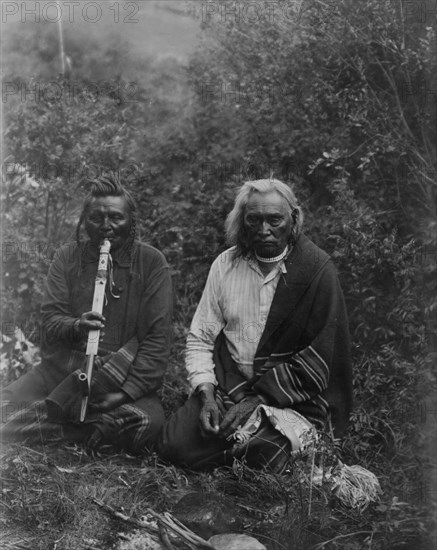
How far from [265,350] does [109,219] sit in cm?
133

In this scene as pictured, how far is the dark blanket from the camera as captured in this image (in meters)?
5.16

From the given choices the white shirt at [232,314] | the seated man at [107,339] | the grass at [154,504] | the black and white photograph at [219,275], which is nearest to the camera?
the grass at [154,504]

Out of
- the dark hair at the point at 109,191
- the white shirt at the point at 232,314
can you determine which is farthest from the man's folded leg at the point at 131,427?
the dark hair at the point at 109,191

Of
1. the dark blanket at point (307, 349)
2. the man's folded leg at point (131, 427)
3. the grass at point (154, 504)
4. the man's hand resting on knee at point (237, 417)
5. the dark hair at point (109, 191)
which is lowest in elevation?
the grass at point (154, 504)

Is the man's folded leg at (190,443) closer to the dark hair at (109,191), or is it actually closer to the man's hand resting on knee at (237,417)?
the man's hand resting on knee at (237,417)

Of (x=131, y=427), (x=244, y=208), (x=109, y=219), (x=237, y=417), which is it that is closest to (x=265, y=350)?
(x=237, y=417)

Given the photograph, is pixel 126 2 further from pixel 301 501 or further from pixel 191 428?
pixel 301 501

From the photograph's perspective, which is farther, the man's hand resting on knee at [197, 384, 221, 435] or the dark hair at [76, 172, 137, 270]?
the dark hair at [76, 172, 137, 270]

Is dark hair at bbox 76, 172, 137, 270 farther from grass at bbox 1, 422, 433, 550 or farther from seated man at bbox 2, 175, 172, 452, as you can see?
grass at bbox 1, 422, 433, 550

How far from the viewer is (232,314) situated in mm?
5461

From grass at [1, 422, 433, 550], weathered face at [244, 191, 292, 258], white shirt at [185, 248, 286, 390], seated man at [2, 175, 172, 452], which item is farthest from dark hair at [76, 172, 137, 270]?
grass at [1, 422, 433, 550]

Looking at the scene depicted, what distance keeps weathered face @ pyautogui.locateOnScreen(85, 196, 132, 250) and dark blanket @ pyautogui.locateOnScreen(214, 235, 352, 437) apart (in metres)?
1.12

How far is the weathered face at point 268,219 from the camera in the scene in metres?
5.16

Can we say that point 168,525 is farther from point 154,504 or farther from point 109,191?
point 109,191
